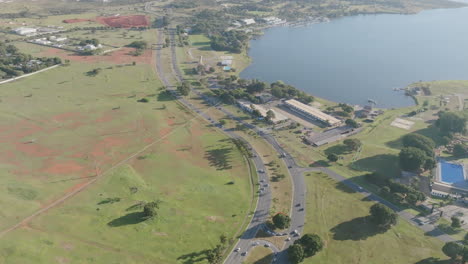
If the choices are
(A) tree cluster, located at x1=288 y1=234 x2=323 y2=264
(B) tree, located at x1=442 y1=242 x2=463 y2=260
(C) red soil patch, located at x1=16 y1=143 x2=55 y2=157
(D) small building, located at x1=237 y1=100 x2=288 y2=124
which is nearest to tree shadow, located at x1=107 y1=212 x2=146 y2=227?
(A) tree cluster, located at x1=288 y1=234 x2=323 y2=264

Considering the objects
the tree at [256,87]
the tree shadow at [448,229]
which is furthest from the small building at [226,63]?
the tree shadow at [448,229]

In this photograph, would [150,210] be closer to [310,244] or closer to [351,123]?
[310,244]

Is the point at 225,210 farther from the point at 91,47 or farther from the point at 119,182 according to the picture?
the point at 91,47

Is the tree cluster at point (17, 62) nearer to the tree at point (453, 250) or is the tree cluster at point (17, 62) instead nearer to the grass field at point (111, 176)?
the grass field at point (111, 176)

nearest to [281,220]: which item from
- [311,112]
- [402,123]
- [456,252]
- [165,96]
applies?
[456,252]

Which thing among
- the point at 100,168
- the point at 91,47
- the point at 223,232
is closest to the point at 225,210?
the point at 223,232

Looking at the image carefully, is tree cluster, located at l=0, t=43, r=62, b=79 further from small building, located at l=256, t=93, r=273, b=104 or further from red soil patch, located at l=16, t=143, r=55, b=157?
small building, located at l=256, t=93, r=273, b=104

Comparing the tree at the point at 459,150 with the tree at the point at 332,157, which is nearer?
the tree at the point at 332,157
